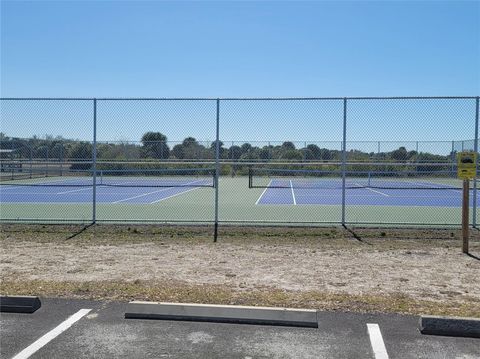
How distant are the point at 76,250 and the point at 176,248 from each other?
1.78m

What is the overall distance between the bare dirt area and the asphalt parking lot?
63 cm

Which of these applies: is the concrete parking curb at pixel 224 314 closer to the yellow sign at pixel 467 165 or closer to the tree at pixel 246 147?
the yellow sign at pixel 467 165

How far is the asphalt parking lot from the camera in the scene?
453 cm

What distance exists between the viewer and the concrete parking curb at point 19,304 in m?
5.69

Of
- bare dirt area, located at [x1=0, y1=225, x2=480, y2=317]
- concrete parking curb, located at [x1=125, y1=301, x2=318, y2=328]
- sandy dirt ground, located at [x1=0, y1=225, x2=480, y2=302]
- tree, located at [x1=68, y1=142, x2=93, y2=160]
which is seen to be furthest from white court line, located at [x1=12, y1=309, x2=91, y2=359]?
tree, located at [x1=68, y1=142, x2=93, y2=160]

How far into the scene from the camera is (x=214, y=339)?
4.88 meters

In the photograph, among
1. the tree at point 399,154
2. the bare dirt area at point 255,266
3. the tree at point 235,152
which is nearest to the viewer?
the bare dirt area at point 255,266

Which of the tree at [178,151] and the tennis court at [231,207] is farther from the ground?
the tree at [178,151]

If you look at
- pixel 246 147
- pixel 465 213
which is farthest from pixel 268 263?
pixel 246 147

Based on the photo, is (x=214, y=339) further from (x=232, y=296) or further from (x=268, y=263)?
(x=268, y=263)

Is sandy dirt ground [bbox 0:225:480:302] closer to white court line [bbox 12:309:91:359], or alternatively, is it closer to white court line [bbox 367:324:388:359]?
white court line [bbox 367:324:388:359]

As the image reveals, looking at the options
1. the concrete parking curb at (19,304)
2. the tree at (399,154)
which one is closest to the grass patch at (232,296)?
the concrete parking curb at (19,304)

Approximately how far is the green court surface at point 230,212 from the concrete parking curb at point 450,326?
702 centimetres

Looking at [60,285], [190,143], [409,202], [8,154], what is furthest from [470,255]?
[8,154]
